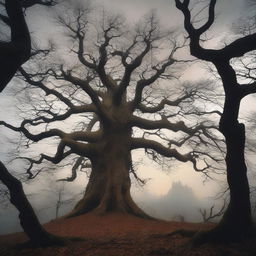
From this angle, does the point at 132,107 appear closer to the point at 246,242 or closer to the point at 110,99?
the point at 110,99

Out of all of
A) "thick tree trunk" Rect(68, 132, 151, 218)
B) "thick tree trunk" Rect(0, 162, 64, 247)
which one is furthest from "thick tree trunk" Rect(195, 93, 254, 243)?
"thick tree trunk" Rect(68, 132, 151, 218)

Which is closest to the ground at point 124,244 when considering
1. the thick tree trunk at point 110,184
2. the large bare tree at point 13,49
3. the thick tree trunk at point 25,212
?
the thick tree trunk at point 25,212

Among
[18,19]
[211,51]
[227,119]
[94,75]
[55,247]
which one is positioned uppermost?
[94,75]

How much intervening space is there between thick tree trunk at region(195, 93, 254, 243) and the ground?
0.90 feet

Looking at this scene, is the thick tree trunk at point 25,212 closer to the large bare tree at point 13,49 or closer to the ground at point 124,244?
the large bare tree at point 13,49

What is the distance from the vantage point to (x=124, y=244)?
727 centimetres

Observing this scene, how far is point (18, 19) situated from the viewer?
531cm

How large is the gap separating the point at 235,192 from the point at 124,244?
3340 millimetres

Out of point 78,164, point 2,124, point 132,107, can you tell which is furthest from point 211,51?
point 78,164

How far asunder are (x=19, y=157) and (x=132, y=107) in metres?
7.13

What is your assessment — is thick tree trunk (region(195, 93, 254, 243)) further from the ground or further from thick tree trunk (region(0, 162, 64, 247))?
thick tree trunk (region(0, 162, 64, 247))

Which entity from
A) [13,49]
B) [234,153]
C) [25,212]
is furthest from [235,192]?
[13,49]

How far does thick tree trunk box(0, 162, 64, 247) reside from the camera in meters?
6.77

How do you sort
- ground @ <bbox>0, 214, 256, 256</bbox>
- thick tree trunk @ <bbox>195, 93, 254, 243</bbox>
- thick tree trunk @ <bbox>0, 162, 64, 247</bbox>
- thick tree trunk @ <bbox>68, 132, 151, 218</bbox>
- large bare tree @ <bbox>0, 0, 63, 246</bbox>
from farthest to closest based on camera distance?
thick tree trunk @ <bbox>68, 132, 151, 218</bbox> → thick tree trunk @ <bbox>0, 162, 64, 247</bbox> → thick tree trunk @ <bbox>195, 93, 254, 243</bbox> → ground @ <bbox>0, 214, 256, 256</bbox> → large bare tree @ <bbox>0, 0, 63, 246</bbox>
